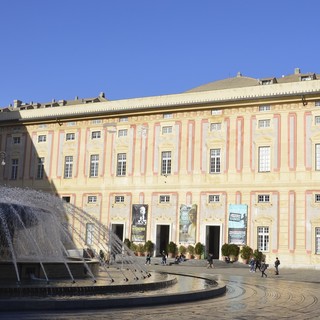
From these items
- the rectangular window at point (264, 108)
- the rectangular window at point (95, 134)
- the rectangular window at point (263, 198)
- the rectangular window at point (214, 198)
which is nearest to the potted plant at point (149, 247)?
the rectangular window at point (214, 198)

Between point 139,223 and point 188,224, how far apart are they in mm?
3657

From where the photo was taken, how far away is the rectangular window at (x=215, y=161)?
35728 mm

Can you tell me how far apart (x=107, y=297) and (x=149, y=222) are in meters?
25.8

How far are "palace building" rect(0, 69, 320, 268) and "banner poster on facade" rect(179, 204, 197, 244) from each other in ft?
0.21

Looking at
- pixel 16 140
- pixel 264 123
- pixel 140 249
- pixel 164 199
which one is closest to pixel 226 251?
pixel 164 199

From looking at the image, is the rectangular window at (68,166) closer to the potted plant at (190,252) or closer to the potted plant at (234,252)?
the potted plant at (190,252)

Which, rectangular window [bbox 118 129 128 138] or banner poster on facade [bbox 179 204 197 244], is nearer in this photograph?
banner poster on facade [bbox 179 204 197 244]

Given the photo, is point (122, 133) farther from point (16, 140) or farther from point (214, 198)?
point (16, 140)

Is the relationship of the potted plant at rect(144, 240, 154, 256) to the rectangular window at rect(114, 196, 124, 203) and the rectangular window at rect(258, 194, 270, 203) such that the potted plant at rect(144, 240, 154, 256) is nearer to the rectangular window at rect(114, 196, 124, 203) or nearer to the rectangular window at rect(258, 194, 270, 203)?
the rectangular window at rect(114, 196, 124, 203)

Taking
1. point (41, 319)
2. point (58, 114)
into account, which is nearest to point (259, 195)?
point (58, 114)

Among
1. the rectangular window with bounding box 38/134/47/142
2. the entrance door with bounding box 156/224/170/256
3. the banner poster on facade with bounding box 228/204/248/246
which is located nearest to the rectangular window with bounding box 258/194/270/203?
the banner poster on facade with bounding box 228/204/248/246

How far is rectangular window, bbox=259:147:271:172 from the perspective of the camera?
3431 cm

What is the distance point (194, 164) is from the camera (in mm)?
36375

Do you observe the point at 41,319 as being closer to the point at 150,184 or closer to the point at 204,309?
the point at 204,309
